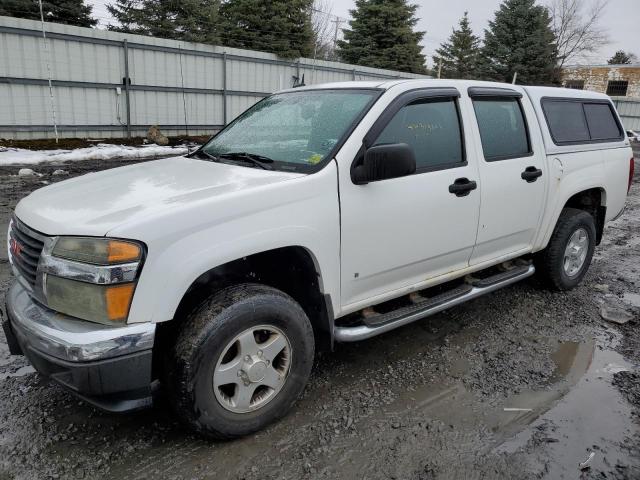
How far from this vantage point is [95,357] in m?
2.13

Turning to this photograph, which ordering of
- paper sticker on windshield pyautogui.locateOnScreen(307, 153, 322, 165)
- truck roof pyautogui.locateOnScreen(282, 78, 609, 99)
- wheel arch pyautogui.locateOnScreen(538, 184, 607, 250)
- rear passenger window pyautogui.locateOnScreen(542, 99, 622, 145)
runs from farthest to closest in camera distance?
wheel arch pyautogui.locateOnScreen(538, 184, 607, 250), rear passenger window pyautogui.locateOnScreen(542, 99, 622, 145), truck roof pyautogui.locateOnScreen(282, 78, 609, 99), paper sticker on windshield pyautogui.locateOnScreen(307, 153, 322, 165)

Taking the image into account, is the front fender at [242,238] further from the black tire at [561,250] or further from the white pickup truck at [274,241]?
the black tire at [561,250]

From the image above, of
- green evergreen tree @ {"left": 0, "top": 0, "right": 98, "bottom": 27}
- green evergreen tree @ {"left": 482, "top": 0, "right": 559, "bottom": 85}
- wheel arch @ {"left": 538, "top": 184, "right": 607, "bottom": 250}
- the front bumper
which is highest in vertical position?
green evergreen tree @ {"left": 482, "top": 0, "right": 559, "bottom": 85}

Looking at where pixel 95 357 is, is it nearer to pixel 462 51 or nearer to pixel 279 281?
pixel 279 281

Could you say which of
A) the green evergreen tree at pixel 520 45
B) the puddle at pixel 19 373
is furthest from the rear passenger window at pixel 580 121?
the green evergreen tree at pixel 520 45

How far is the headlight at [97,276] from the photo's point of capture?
215 centimetres

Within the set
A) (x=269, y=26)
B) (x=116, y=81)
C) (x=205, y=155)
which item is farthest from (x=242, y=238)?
(x=269, y=26)

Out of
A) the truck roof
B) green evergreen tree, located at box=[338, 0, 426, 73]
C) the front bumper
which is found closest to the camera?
the front bumper

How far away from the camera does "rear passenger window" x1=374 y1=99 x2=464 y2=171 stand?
10.6 ft

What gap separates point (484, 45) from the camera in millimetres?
33250

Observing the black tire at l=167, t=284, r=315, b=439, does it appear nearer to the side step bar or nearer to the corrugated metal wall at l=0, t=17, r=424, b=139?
the side step bar

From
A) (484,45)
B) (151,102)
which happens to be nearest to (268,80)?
(151,102)

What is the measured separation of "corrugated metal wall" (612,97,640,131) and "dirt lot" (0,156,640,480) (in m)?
31.5

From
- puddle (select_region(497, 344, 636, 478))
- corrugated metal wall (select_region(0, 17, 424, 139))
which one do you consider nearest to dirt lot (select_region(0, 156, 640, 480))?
puddle (select_region(497, 344, 636, 478))
